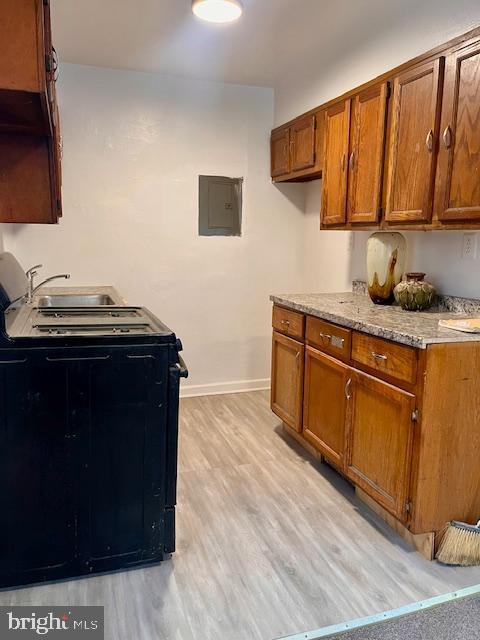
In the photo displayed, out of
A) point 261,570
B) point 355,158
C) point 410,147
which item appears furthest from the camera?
point 355,158

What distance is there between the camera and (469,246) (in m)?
2.41

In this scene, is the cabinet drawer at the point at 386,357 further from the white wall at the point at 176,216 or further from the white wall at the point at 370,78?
the white wall at the point at 176,216

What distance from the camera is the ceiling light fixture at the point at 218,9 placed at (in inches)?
90.6

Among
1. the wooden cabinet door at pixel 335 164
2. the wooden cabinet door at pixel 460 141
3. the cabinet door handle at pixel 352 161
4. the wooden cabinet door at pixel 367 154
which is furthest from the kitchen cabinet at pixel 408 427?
the cabinet door handle at pixel 352 161

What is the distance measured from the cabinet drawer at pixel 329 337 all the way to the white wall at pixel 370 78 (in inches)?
24.7

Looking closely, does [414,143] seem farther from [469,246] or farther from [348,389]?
[348,389]

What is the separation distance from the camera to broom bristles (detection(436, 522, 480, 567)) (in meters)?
1.95

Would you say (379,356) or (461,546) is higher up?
(379,356)

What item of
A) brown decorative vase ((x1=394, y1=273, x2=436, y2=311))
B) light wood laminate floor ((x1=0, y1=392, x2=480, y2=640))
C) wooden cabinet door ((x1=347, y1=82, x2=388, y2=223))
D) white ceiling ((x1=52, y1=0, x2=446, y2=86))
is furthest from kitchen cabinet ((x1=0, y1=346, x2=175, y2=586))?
white ceiling ((x1=52, y1=0, x2=446, y2=86))

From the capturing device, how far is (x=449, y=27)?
7.59ft

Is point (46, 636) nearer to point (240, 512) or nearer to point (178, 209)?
point (240, 512)

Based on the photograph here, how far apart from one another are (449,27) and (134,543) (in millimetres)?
2672

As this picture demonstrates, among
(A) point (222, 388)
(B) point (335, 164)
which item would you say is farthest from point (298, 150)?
(A) point (222, 388)

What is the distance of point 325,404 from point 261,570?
3.08 feet
